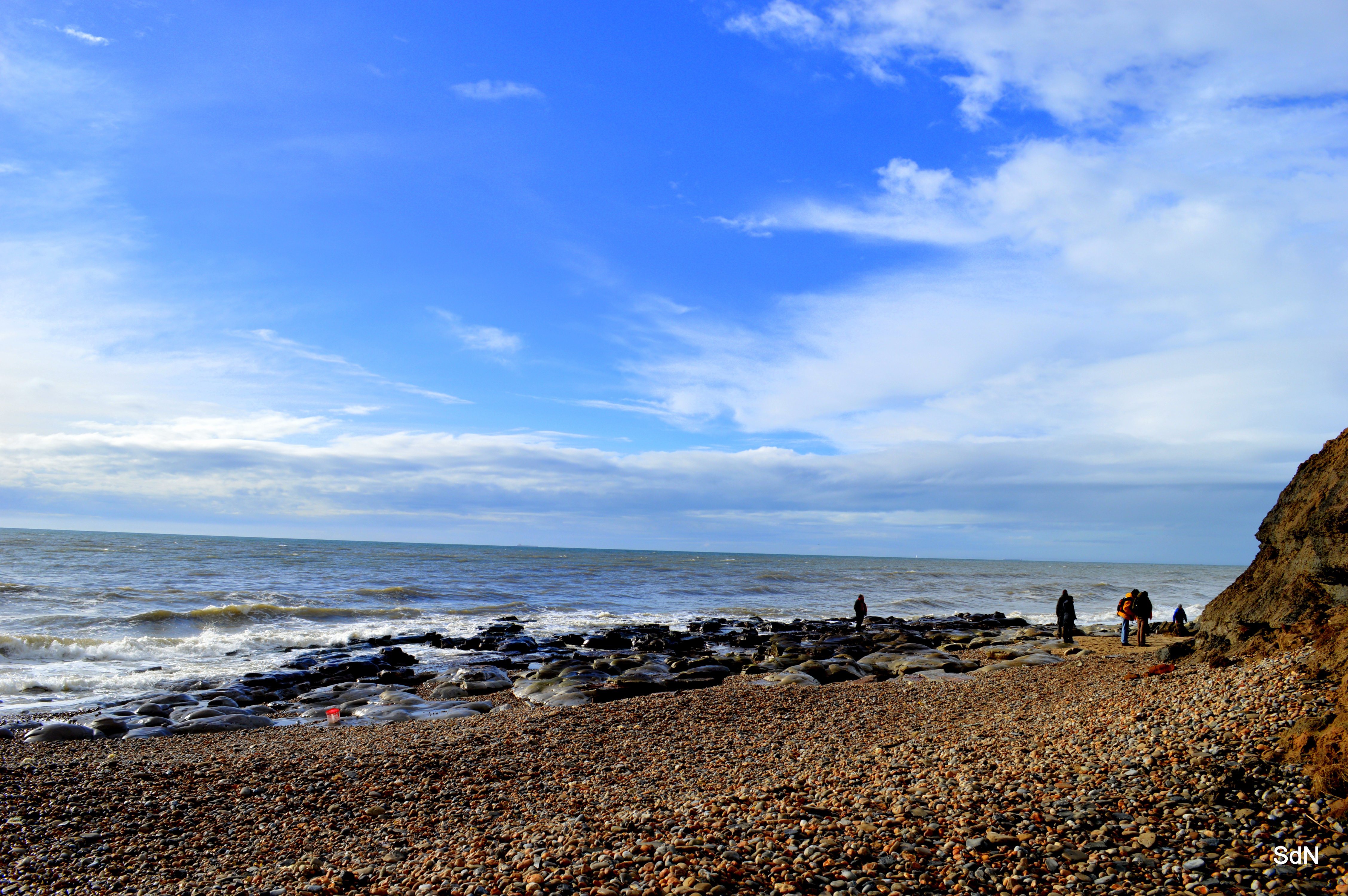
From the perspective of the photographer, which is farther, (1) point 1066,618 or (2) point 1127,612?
(1) point 1066,618

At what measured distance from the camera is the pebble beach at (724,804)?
4902 mm

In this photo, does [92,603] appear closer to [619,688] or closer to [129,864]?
[619,688]

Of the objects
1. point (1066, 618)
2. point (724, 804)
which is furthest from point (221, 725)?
point (1066, 618)

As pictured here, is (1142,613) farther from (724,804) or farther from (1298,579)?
(724,804)

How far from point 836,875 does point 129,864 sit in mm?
6684

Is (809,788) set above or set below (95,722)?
above

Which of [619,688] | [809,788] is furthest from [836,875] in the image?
[619,688]

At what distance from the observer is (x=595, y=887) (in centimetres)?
496

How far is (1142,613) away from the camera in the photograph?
1997 centimetres

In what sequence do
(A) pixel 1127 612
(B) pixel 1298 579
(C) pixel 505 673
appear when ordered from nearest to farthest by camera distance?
(B) pixel 1298 579, (C) pixel 505 673, (A) pixel 1127 612

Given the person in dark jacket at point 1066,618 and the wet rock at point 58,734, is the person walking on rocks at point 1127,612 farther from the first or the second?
the wet rock at point 58,734

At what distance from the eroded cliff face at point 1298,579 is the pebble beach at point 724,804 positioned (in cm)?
77

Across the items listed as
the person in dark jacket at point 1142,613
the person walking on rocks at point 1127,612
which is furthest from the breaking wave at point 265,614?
the person in dark jacket at point 1142,613

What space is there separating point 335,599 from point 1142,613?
1354 inches
